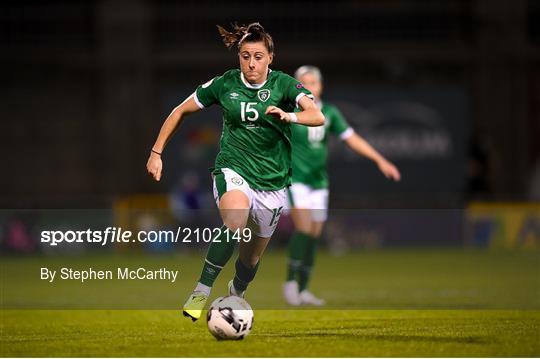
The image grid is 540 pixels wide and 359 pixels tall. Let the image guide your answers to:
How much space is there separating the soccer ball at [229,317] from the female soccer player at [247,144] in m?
0.16

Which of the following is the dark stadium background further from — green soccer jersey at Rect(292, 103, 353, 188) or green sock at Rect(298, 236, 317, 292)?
green sock at Rect(298, 236, 317, 292)

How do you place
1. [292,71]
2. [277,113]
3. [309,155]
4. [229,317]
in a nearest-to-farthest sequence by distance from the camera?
[277,113]
[229,317]
[309,155]
[292,71]

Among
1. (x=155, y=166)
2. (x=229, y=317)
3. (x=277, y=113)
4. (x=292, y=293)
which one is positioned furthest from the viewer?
(x=292, y=293)

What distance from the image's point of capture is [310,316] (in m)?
11.3

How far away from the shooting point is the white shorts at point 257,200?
29.3ft

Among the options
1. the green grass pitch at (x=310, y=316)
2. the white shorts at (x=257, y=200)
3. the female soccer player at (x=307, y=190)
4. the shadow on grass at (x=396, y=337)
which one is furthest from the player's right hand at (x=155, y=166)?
the female soccer player at (x=307, y=190)

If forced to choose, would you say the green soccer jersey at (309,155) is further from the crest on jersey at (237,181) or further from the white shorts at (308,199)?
the crest on jersey at (237,181)

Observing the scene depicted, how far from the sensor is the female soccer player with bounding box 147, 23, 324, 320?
8.80 metres

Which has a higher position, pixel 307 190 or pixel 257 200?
pixel 257 200

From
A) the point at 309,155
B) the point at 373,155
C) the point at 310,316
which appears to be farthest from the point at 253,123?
the point at 309,155

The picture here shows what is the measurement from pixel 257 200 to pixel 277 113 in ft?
3.77

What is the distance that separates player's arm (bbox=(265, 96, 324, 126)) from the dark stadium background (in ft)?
68.1

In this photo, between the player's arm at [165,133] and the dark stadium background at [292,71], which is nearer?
the player's arm at [165,133]

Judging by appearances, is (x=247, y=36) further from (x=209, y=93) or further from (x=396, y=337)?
(x=396, y=337)
